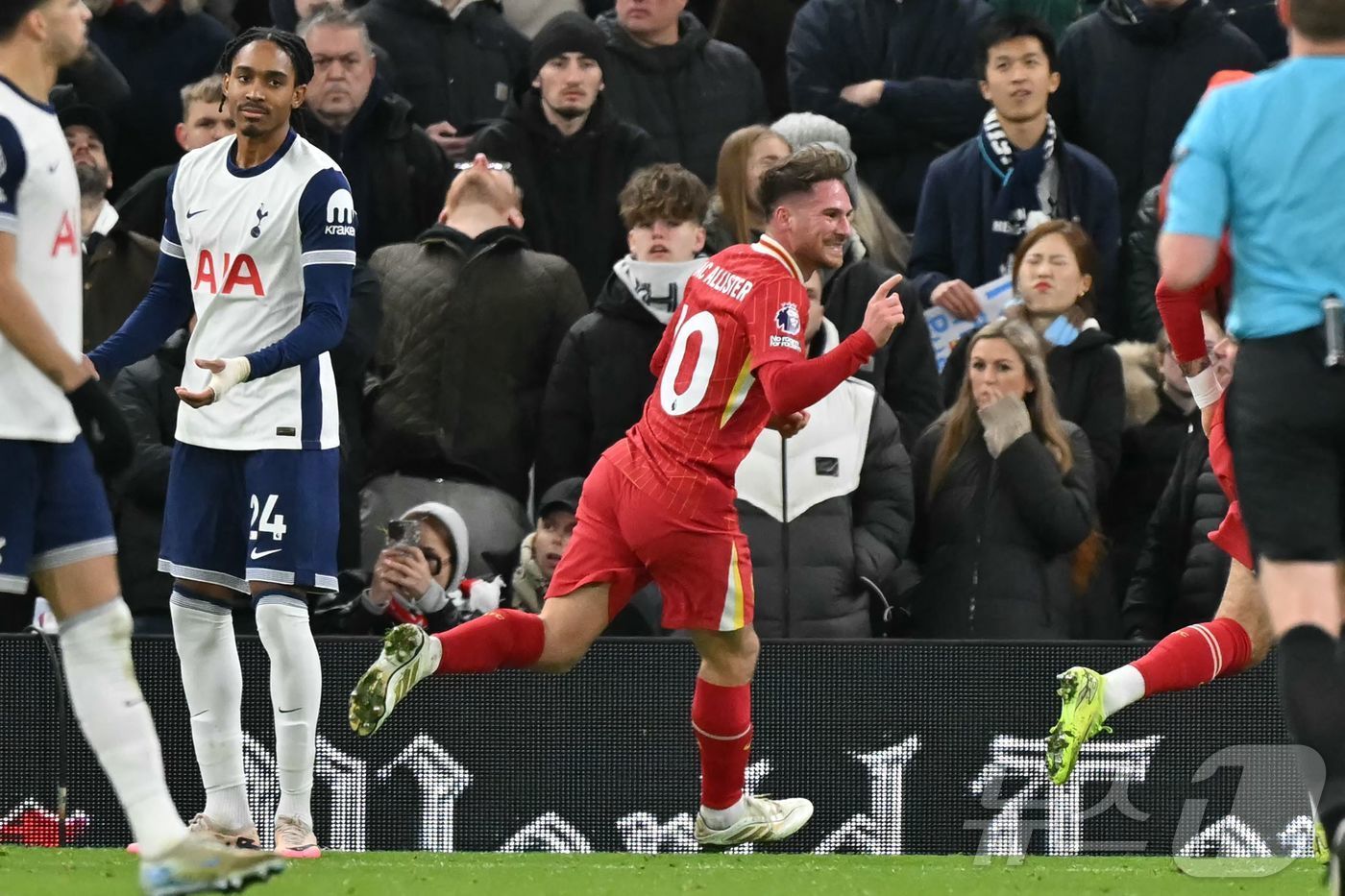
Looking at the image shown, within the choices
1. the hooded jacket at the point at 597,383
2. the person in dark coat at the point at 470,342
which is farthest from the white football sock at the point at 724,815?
the person in dark coat at the point at 470,342

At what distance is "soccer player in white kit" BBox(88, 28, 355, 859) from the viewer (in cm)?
696

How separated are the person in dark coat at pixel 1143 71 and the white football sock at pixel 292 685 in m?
5.25

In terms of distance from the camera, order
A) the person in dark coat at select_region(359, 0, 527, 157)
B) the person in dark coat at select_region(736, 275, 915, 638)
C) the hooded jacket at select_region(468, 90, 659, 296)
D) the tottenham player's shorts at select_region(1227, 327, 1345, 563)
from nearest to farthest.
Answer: the tottenham player's shorts at select_region(1227, 327, 1345, 563)
the person in dark coat at select_region(736, 275, 915, 638)
the hooded jacket at select_region(468, 90, 659, 296)
the person in dark coat at select_region(359, 0, 527, 157)

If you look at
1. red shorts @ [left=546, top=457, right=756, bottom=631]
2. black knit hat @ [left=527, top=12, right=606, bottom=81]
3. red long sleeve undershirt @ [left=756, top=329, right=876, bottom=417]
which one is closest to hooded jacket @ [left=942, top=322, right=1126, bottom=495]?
black knit hat @ [left=527, top=12, right=606, bottom=81]

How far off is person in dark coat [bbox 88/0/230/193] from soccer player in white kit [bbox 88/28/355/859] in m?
3.66

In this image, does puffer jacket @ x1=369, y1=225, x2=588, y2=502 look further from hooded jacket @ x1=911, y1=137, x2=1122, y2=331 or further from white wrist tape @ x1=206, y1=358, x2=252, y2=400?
white wrist tape @ x1=206, y1=358, x2=252, y2=400

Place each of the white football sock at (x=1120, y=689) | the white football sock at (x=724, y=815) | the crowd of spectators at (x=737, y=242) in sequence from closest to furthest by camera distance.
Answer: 1. the white football sock at (x=1120, y=689)
2. the white football sock at (x=724, y=815)
3. the crowd of spectators at (x=737, y=242)

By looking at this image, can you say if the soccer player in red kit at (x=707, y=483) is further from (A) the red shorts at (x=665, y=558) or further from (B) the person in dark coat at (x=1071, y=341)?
(B) the person in dark coat at (x=1071, y=341)

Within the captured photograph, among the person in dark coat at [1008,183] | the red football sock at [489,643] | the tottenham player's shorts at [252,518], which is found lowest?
the red football sock at [489,643]

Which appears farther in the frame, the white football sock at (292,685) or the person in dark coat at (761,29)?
the person in dark coat at (761,29)

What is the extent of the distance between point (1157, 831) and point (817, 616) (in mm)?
1491

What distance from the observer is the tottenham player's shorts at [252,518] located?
273 inches

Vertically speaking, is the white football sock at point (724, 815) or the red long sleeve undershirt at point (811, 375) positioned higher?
the red long sleeve undershirt at point (811, 375)

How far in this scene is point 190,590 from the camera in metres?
7.07
